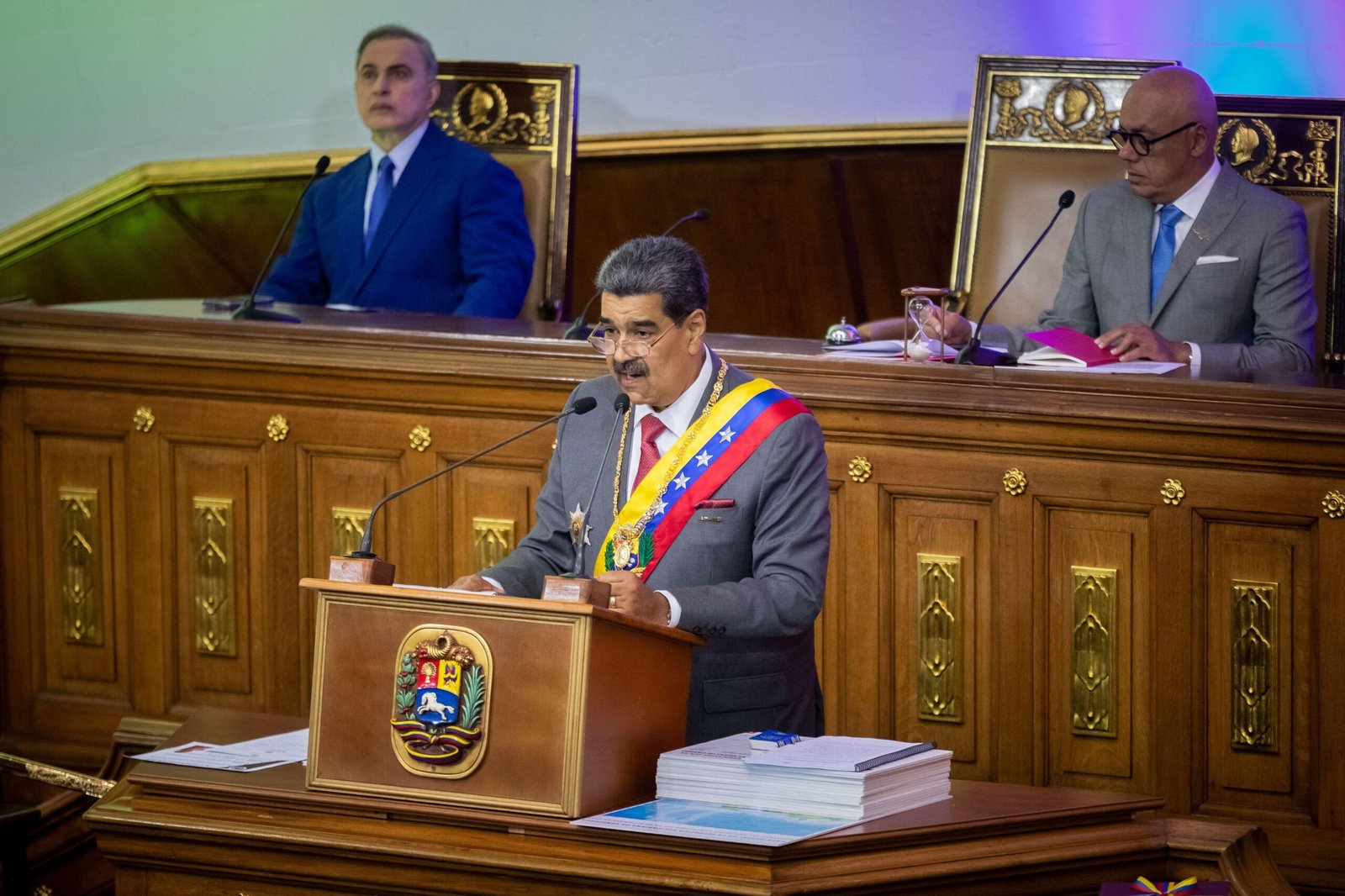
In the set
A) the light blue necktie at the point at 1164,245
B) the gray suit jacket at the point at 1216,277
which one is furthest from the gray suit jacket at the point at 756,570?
the light blue necktie at the point at 1164,245

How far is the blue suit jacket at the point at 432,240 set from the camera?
4707 mm

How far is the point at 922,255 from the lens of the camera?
5770 millimetres

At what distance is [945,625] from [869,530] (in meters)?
0.22

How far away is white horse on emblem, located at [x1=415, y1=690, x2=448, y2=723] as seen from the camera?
2.18 meters

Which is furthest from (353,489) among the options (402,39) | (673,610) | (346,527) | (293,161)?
(293,161)

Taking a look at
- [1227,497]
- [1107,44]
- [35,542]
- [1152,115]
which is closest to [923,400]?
[1227,497]

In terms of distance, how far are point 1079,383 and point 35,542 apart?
2.16 meters

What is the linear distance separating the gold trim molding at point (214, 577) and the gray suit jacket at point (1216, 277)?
1.59 m

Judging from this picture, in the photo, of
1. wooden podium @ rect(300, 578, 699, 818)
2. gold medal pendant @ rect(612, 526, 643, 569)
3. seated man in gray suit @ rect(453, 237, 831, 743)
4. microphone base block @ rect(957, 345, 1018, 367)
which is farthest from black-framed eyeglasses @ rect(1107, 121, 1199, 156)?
wooden podium @ rect(300, 578, 699, 818)

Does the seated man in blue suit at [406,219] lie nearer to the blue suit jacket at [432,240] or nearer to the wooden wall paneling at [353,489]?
the blue suit jacket at [432,240]

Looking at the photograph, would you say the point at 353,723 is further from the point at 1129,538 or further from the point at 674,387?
the point at 1129,538

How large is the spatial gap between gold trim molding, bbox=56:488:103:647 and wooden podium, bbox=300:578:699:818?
1781 millimetres

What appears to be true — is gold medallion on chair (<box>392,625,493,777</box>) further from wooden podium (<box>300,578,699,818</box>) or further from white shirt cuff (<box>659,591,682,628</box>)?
white shirt cuff (<box>659,591,682,628</box>)

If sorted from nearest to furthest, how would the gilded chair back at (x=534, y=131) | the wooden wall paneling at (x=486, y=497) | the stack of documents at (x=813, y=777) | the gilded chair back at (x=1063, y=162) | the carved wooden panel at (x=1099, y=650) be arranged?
1. the stack of documents at (x=813, y=777)
2. the carved wooden panel at (x=1099, y=650)
3. the wooden wall paneling at (x=486, y=497)
4. the gilded chair back at (x=1063, y=162)
5. the gilded chair back at (x=534, y=131)
